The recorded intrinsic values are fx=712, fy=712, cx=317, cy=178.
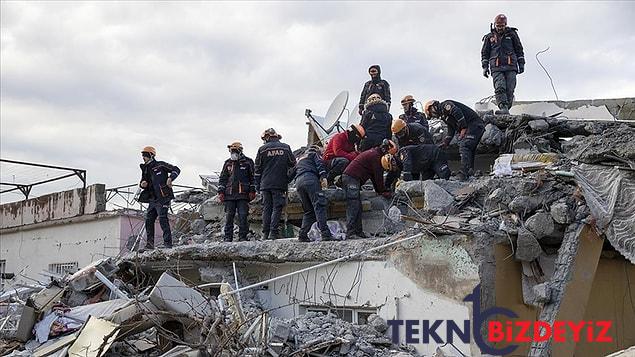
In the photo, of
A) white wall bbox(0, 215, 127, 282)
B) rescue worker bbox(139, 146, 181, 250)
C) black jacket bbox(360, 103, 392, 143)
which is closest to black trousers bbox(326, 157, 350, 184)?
black jacket bbox(360, 103, 392, 143)

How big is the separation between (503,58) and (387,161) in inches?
141

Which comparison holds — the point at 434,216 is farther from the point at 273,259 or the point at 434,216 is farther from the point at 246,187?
the point at 246,187

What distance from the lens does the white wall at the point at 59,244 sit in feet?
54.6

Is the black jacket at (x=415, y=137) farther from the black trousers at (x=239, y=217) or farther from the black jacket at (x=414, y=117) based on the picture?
the black trousers at (x=239, y=217)

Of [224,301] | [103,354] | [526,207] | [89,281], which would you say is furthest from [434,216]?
[89,281]

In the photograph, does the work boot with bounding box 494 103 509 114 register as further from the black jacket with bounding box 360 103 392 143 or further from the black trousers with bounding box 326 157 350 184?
the black trousers with bounding box 326 157 350 184

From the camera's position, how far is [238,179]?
1102 cm

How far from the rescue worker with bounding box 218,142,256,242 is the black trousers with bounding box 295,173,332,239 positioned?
1291 mm

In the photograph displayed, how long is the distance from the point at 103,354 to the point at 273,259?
2.72m

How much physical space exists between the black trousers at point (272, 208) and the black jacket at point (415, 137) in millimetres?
2016

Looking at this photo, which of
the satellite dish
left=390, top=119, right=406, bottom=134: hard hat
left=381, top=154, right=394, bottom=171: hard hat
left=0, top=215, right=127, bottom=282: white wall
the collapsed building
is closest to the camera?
the collapsed building

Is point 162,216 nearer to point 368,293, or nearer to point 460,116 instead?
point 368,293

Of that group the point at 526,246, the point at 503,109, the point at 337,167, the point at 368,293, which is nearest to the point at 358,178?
the point at 337,167

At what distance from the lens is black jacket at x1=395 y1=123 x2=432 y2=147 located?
36.3 feet
